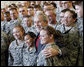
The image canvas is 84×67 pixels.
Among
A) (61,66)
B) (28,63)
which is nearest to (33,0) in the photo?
(28,63)

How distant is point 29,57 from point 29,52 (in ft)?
0.22

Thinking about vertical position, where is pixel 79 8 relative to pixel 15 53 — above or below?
above

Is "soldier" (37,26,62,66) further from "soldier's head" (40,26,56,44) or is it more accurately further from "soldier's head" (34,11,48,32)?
"soldier's head" (34,11,48,32)

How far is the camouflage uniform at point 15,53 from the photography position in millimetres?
3279

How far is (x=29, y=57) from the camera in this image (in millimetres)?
3137

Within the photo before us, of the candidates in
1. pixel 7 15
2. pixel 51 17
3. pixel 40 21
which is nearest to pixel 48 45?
Result: pixel 40 21

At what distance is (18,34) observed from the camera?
130 inches

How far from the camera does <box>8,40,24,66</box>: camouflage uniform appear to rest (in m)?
3.28

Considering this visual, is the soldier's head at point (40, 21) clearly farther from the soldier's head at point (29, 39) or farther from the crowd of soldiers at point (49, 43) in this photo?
the soldier's head at point (29, 39)

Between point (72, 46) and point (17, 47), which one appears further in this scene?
point (17, 47)

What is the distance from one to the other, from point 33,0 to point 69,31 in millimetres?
3664


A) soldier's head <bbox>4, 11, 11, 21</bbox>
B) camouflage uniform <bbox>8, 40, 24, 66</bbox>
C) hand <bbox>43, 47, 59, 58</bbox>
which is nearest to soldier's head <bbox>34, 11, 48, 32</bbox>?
camouflage uniform <bbox>8, 40, 24, 66</bbox>

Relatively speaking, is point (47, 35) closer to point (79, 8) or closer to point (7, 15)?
point (79, 8)

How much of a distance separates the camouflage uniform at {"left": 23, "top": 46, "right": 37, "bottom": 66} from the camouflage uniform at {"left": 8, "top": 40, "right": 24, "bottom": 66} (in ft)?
0.32
